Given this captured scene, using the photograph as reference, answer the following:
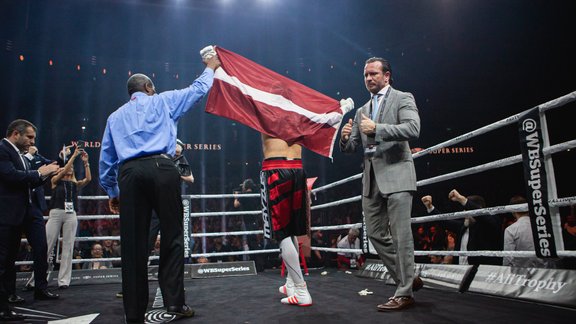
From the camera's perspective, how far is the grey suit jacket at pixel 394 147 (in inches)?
82.7

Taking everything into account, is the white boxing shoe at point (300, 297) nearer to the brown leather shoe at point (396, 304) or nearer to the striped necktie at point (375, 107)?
the brown leather shoe at point (396, 304)

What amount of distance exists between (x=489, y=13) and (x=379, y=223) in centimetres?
1039

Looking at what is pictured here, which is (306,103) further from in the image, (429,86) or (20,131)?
(429,86)

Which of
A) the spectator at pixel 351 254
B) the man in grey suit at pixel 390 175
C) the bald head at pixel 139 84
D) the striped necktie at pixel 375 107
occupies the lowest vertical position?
the spectator at pixel 351 254

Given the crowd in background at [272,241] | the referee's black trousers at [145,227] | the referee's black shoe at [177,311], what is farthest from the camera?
the crowd in background at [272,241]

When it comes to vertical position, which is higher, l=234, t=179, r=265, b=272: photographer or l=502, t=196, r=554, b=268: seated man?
l=234, t=179, r=265, b=272: photographer

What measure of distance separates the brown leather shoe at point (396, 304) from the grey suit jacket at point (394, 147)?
0.59 metres

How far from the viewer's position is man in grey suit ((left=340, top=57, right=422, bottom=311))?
2.09 meters

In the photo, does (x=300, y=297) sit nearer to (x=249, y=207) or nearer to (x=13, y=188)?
(x=13, y=188)

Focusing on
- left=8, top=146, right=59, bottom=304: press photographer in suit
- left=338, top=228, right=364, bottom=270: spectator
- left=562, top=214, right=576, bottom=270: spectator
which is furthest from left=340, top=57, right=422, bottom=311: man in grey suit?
left=338, top=228, right=364, bottom=270: spectator

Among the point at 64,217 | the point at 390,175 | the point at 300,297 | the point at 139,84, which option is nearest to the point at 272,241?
the point at 300,297

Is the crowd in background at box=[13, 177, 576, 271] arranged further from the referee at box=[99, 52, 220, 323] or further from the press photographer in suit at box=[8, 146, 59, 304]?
the referee at box=[99, 52, 220, 323]

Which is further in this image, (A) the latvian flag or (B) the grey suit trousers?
(A) the latvian flag

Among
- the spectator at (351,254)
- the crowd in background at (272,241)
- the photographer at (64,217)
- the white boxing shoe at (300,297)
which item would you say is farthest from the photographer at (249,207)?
the white boxing shoe at (300,297)
